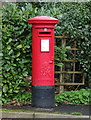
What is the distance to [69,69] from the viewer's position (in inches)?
313

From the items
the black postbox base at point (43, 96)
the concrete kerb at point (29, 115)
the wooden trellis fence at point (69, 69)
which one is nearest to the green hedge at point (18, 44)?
the wooden trellis fence at point (69, 69)

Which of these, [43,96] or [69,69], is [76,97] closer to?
[69,69]

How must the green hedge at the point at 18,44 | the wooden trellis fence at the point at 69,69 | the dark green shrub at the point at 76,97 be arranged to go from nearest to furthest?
1. the green hedge at the point at 18,44
2. the dark green shrub at the point at 76,97
3. the wooden trellis fence at the point at 69,69

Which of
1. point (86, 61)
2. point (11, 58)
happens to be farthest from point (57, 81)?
point (11, 58)

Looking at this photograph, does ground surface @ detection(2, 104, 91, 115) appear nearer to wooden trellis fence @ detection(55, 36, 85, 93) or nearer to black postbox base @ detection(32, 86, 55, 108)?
black postbox base @ detection(32, 86, 55, 108)

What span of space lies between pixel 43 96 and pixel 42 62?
2.06ft

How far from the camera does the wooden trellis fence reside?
7.72 metres

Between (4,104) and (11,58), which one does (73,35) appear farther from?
(4,104)

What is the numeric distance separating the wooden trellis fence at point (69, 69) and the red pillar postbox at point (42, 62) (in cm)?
105

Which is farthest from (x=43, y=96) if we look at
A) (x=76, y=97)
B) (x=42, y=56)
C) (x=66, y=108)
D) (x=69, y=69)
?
(x=69, y=69)

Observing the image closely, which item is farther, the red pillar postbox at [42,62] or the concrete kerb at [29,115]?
the red pillar postbox at [42,62]

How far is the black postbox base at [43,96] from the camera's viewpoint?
260 inches

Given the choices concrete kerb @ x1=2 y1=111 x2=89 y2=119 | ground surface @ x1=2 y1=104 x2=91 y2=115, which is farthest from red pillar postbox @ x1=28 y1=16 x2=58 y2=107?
concrete kerb @ x1=2 y1=111 x2=89 y2=119

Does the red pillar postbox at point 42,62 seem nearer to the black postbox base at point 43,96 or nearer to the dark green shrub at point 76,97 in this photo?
the black postbox base at point 43,96
